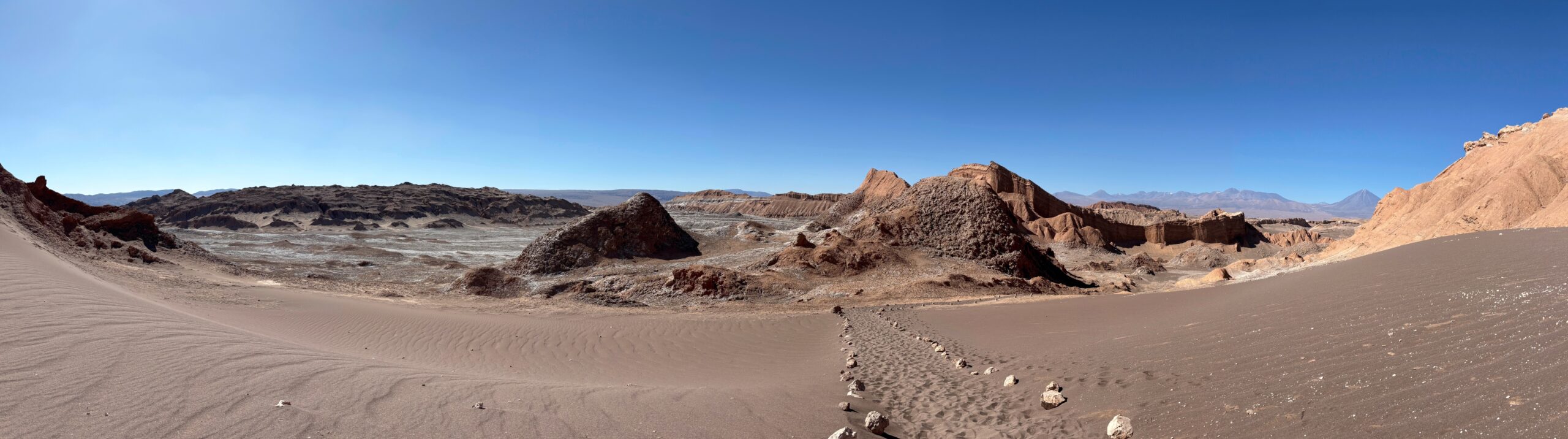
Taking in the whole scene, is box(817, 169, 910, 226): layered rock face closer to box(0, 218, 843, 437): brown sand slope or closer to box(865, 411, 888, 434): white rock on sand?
box(0, 218, 843, 437): brown sand slope

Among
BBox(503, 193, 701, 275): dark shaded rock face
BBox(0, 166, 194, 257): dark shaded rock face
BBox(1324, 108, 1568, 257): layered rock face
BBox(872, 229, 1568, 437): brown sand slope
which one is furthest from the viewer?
BBox(503, 193, 701, 275): dark shaded rock face

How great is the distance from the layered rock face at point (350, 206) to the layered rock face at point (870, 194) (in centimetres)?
4529

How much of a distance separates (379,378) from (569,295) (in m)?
13.5

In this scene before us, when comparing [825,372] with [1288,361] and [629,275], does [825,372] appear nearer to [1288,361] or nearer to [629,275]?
[1288,361]

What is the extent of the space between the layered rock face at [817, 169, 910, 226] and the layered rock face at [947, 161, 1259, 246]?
10.8 meters

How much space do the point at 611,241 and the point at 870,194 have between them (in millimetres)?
41270

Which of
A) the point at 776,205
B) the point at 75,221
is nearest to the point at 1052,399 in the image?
the point at 75,221

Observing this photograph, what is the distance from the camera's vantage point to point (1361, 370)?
390 centimetres

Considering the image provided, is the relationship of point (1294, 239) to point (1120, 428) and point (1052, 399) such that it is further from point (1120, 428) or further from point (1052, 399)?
point (1120, 428)

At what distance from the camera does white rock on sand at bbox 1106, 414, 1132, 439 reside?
4102mm

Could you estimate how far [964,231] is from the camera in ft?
71.6

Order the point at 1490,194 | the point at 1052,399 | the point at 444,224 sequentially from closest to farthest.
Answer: the point at 1052,399 → the point at 1490,194 → the point at 444,224

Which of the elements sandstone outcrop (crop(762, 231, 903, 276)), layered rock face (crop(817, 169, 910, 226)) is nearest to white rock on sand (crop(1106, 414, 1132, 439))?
sandstone outcrop (crop(762, 231, 903, 276))

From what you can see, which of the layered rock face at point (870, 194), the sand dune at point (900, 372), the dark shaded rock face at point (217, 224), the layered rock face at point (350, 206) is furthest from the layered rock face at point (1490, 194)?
the dark shaded rock face at point (217, 224)
